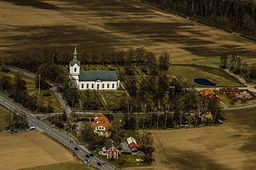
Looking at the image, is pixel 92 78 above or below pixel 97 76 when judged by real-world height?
below

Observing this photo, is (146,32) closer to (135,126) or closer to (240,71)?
(240,71)

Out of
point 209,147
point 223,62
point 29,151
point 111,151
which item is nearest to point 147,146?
point 111,151

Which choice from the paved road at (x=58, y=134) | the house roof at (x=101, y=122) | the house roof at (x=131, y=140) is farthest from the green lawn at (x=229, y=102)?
the paved road at (x=58, y=134)

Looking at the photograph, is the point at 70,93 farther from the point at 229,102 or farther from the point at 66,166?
the point at 229,102

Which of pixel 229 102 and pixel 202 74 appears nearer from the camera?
pixel 229 102

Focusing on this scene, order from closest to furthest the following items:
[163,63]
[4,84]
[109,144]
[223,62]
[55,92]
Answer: [109,144], [4,84], [55,92], [163,63], [223,62]

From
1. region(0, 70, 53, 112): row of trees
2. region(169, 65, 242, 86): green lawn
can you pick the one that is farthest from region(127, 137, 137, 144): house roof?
region(169, 65, 242, 86): green lawn
